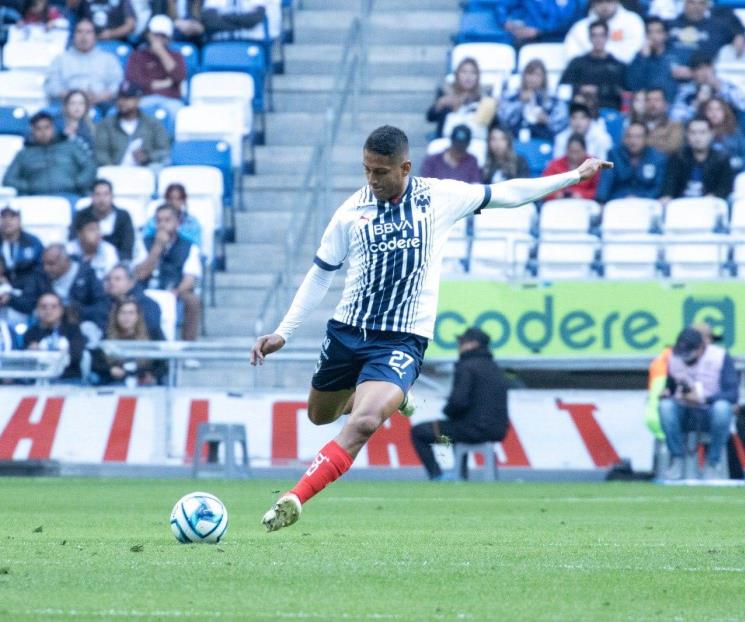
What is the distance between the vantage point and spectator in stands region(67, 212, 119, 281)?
1898cm

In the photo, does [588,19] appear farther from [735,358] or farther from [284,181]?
[735,358]

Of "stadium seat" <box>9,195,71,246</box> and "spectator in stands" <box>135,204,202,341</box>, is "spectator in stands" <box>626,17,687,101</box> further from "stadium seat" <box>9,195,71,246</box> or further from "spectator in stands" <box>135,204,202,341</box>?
"stadium seat" <box>9,195,71,246</box>

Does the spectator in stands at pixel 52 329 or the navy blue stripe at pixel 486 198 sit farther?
the spectator in stands at pixel 52 329

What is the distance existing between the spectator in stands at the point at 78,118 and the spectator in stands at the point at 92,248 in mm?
1987

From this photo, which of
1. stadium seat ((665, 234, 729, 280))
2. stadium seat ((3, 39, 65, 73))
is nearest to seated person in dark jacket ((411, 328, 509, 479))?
stadium seat ((665, 234, 729, 280))

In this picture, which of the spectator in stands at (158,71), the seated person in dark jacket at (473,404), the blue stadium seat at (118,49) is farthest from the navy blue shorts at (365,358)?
the blue stadium seat at (118,49)

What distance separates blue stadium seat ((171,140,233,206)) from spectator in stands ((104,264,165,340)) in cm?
271

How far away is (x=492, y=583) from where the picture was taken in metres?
6.59

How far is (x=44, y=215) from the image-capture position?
65.5 feet

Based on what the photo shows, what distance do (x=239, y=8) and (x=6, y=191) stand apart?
4143 millimetres

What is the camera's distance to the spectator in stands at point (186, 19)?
22.8 metres

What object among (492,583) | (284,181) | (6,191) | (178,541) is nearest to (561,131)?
(284,181)

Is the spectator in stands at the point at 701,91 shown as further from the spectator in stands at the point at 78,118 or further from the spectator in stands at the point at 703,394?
the spectator in stands at the point at 78,118

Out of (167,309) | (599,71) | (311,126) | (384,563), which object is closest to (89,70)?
(311,126)
